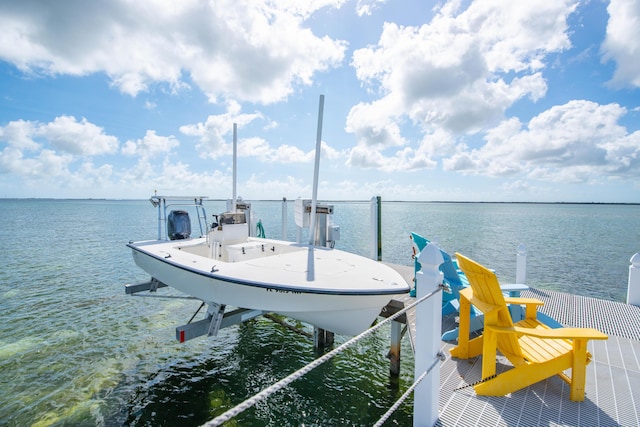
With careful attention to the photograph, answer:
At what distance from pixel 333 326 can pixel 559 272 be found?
14260 millimetres

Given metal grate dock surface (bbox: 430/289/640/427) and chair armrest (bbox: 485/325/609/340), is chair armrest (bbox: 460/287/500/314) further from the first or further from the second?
metal grate dock surface (bbox: 430/289/640/427)

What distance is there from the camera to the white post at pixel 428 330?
2371 millimetres

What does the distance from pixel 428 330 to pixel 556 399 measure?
163 centimetres

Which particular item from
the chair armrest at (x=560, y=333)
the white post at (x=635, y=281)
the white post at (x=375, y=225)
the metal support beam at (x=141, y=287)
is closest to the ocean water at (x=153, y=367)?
the metal support beam at (x=141, y=287)

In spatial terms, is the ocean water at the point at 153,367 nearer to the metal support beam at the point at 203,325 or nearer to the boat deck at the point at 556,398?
the metal support beam at the point at 203,325

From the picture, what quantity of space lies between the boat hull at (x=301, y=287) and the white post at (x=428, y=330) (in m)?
1.45

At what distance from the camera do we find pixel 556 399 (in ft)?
9.34

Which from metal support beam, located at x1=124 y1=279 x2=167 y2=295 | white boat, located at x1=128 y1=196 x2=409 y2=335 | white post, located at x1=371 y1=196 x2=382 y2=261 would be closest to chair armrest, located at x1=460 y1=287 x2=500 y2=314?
white boat, located at x1=128 y1=196 x2=409 y2=335

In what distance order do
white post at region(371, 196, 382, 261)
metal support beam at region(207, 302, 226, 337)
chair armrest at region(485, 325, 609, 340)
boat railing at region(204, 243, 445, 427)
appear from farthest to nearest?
white post at region(371, 196, 382, 261) → metal support beam at region(207, 302, 226, 337) → chair armrest at region(485, 325, 609, 340) → boat railing at region(204, 243, 445, 427)

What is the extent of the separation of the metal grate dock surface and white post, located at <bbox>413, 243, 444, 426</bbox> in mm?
278

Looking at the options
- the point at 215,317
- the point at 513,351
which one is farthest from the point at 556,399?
the point at 215,317

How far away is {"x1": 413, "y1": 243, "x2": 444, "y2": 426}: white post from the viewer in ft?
7.78

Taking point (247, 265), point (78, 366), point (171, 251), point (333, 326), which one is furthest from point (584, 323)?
point (78, 366)

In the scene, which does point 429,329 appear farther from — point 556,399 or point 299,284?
point 299,284
